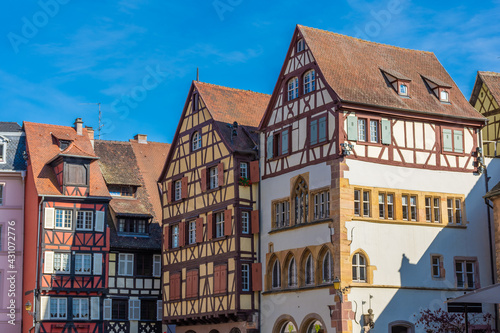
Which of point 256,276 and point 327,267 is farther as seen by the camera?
point 256,276

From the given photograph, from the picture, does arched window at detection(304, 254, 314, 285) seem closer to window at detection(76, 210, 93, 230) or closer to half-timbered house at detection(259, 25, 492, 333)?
half-timbered house at detection(259, 25, 492, 333)

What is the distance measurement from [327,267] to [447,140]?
830 cm

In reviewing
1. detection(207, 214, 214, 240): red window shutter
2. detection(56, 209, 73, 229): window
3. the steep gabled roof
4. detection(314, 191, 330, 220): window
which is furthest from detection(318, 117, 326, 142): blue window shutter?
detection(56, 209, 73, 229): window

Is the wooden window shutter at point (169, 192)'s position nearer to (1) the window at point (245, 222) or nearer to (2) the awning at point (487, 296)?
(1) the window at point (245, 222)

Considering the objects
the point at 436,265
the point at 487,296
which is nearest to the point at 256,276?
the point at 436,265

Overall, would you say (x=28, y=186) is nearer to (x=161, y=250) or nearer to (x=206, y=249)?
(x=161, y=250)

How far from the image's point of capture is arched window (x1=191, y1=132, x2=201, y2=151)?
1870 inches

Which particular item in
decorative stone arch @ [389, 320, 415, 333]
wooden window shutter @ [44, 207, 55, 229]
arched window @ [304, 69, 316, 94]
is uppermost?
arched window @ [304, 69, 316, 94]

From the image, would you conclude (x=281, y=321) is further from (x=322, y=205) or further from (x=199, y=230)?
(x=199, y=230)

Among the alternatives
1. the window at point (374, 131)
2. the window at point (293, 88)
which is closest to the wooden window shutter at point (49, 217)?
the window at point (293, 88)

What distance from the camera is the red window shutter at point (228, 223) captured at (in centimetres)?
4322

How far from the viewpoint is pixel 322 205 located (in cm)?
3866

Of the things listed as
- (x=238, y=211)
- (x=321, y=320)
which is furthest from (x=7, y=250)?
(x=321, y=320)

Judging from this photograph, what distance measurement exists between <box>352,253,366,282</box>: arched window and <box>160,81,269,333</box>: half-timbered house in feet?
21.2
